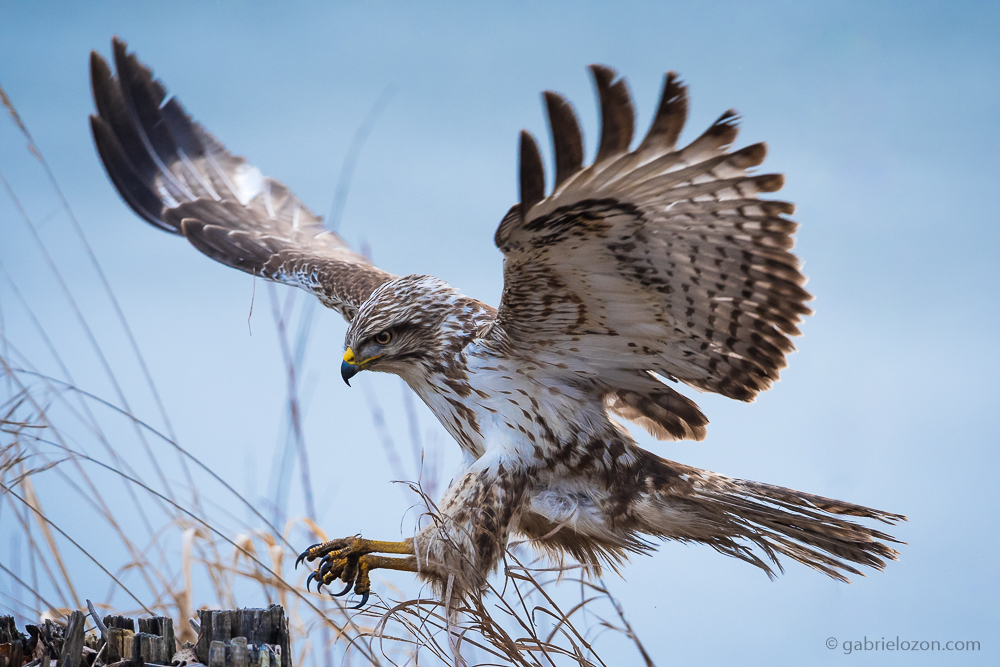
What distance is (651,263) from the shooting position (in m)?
2.76

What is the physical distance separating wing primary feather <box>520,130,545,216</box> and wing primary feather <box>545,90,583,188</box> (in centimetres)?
5

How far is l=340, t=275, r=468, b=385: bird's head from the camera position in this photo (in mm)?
3252

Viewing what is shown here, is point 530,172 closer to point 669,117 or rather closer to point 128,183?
point 669,117

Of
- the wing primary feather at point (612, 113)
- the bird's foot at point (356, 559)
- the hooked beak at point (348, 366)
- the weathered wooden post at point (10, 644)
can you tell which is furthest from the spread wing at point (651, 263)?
the weathered wooden post at point (10, 644)

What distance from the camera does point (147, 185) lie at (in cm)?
486

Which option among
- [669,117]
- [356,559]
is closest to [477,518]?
[356,559]

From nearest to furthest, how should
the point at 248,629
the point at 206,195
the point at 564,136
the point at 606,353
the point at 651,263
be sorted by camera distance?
the point at 248,629 < the point at 564,136 < the point at 651,263 < the point at 606,353 < the point at 206,195

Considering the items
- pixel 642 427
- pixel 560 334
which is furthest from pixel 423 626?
pixel 642 427

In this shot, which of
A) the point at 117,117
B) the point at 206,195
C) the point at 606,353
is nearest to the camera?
the point at 606,353

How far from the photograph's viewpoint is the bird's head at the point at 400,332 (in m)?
3.25

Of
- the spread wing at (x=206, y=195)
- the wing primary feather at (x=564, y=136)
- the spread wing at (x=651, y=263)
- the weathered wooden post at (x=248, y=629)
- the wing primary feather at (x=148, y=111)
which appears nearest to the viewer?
the weathered wooden post at (x=248, y=629)

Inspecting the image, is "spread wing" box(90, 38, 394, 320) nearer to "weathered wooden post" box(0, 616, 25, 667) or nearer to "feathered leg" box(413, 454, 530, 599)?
"feathered leg" box(413, 454, 530, 599)

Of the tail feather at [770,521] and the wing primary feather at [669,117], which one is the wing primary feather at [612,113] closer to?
the wing primary feather at [669,117]

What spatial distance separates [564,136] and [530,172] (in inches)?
5.5
